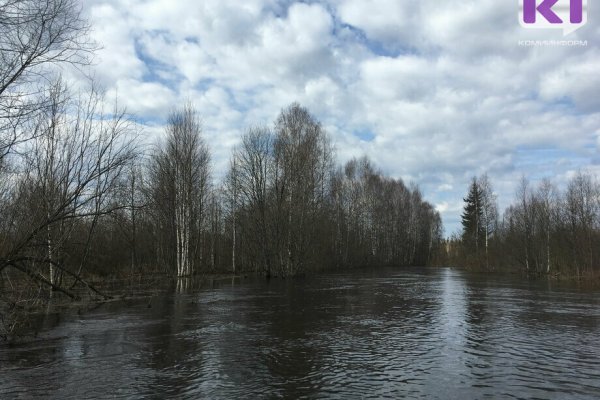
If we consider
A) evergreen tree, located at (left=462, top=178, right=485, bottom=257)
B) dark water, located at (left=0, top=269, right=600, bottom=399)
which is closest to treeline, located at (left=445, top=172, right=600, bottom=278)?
evergreen tree, located at (left=462, top=178, right=485, bottom=257)

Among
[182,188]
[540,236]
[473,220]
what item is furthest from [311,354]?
[473,220]

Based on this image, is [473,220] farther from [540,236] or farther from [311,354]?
[311,354]

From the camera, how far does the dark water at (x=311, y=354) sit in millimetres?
9000

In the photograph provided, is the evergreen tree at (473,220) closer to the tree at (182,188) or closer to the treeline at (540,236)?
the treeline at (540,236)

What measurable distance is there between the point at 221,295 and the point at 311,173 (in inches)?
990

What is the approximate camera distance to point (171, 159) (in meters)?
46.0

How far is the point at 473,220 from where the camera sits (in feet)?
288

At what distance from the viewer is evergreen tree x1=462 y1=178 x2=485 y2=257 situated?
270ft

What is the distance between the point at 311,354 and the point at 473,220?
272 feet

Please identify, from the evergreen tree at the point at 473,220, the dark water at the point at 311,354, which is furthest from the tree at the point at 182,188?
the evergreen tree at the point at 473,220

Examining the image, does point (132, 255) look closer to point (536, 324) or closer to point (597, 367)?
point (536, 324)

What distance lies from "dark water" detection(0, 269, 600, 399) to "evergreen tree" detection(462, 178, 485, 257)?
64.3 metres

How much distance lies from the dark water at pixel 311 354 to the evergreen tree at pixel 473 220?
211 feet

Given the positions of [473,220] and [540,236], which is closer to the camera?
[540,236]
